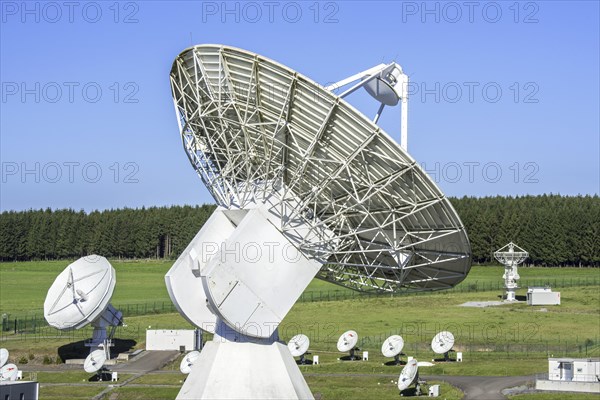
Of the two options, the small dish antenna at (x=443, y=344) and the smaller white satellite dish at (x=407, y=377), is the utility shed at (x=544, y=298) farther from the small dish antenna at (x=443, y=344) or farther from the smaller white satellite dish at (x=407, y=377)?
the smaller white satellite dish at (x=407, y=377)

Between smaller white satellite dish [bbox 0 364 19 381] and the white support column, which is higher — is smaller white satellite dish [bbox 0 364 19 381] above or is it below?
below

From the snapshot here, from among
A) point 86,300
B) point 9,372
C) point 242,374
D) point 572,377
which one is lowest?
point 9,372

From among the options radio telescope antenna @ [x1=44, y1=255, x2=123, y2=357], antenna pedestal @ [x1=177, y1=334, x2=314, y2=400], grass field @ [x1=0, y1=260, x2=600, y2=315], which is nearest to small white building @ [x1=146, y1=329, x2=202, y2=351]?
radio telescope antenna @ [x1=44, y1=255, x2=123, y2=357]

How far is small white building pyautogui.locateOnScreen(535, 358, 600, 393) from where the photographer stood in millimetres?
59750

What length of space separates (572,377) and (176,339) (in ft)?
102

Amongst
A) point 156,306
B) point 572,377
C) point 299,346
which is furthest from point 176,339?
point 156,306

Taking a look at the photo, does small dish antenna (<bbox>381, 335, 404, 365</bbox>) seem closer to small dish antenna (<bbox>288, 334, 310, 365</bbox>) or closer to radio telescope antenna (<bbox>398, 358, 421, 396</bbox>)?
small dish antenna (<bbox>288, 334, 310, 365</bbox>)

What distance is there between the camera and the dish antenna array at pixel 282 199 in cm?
3700

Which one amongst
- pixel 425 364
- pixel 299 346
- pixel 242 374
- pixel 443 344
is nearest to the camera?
pixel 242 374

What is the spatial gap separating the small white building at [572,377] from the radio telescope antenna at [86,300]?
30.5 metres

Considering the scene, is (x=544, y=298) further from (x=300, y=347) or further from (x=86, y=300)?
(x=86, y=300)

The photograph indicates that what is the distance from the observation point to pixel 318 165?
38812 mm

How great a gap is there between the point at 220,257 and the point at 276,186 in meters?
4.53

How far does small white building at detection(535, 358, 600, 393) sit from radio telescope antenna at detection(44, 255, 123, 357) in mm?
30468
